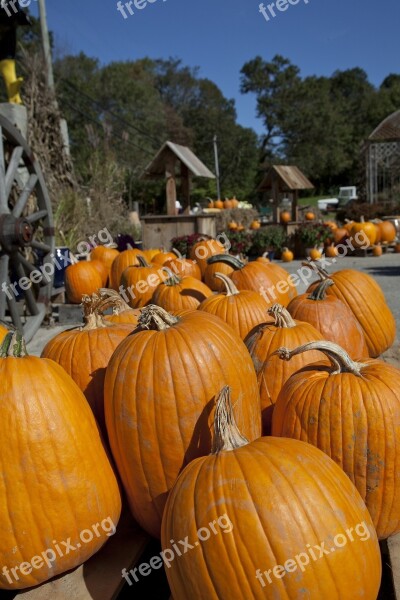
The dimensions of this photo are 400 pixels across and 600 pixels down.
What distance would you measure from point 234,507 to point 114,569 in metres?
0.49

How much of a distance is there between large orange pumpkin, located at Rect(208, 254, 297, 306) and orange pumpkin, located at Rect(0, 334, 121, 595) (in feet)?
6.85

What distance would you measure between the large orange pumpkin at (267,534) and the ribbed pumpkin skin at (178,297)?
1973 mm

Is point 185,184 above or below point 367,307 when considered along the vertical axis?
above

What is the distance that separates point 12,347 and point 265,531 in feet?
2.83

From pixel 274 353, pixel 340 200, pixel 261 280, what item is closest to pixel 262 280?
pixel 261 280

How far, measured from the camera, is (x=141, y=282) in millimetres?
3877

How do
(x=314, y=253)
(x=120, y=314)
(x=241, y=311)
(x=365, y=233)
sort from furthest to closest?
1. (x=365, y=233)
2. (x=314, y=253)
3. (x=241, y=311)
4. (x=120, y=314)

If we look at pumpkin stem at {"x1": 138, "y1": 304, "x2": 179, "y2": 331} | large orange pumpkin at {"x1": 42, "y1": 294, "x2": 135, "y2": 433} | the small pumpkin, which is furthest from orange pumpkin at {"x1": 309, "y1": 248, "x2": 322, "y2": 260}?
pumpkin stem at {"x1": 138, "y1": 304, "x2": 179, "y2": 331}

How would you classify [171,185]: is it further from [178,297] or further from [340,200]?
[340,200]

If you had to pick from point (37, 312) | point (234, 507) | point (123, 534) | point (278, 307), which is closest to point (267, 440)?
point (234, 507)

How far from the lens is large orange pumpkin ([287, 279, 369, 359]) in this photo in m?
2.37

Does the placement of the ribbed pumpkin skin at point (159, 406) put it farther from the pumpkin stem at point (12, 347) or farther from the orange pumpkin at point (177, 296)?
the orange pumpkin at point (177, 296)

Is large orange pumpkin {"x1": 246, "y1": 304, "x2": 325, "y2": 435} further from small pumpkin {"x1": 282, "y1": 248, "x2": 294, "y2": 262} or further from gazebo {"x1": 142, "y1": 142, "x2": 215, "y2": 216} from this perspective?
small pumpkin {"x1": 282, "y1": 248, "x2": 294, "y2": 262}

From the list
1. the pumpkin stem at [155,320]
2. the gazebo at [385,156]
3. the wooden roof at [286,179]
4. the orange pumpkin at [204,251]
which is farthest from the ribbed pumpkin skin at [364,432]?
the gazebo at [385,156]
